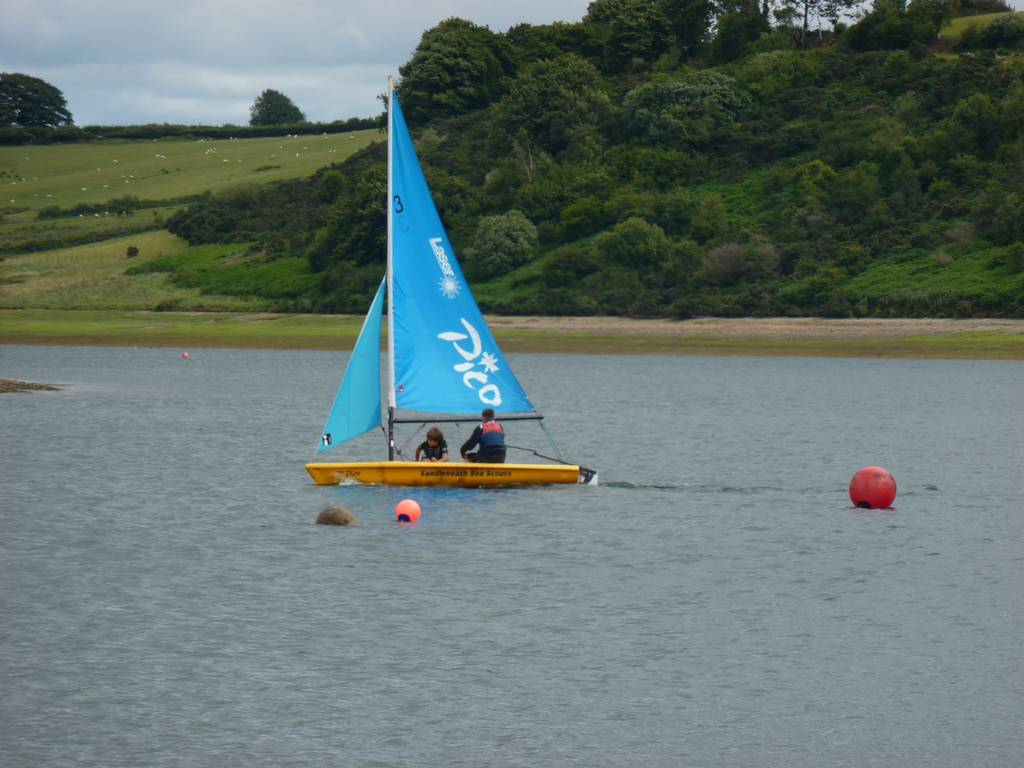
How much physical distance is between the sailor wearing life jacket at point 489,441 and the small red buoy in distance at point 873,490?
28.2 feet

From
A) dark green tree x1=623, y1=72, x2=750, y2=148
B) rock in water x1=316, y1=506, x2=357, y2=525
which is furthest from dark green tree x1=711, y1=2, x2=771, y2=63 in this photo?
rock in water x1=316, y1=506, x2=357, y2=525

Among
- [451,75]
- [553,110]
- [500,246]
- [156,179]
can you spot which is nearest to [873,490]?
[500,246]

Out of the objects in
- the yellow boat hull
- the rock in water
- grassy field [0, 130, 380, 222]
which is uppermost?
grassy field [0, 130, 380, 222]

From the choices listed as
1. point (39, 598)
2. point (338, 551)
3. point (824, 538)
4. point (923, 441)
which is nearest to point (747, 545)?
point (824, 538)

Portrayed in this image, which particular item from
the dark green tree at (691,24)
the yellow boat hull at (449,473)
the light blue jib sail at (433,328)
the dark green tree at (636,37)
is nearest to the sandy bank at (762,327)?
the yellow boat hull at (449,473)

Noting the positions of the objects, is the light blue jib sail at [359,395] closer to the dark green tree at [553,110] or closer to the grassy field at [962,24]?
the dark green tree at [553,110]

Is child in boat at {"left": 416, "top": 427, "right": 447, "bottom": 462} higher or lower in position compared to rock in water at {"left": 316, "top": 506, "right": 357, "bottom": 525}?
higher

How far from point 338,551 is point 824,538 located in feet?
34.1

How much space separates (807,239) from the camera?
370 ft

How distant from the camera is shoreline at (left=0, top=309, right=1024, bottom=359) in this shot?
90.9 meters

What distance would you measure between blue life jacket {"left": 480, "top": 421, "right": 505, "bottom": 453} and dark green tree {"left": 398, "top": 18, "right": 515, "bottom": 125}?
129 m

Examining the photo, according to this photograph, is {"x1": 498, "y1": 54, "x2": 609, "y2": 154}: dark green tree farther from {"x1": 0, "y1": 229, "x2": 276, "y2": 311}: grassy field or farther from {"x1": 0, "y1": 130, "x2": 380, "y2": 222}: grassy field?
{"x1": 0, "y1": 130, "x2": 380, "y2": 222}: grassy field

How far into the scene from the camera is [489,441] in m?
38.4

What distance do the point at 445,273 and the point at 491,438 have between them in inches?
160
